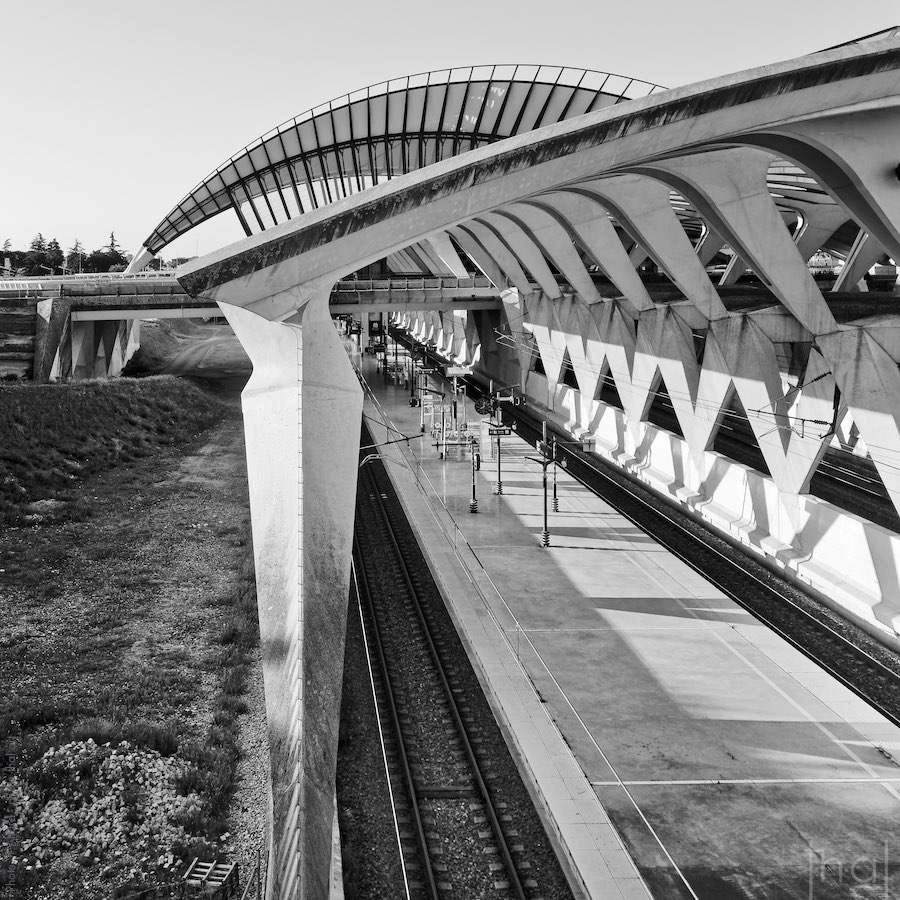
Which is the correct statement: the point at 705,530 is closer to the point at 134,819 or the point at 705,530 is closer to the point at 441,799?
the point at 441,799

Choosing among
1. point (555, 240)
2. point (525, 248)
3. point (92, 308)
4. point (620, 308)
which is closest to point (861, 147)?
point (620, 308)

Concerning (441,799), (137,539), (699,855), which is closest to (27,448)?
(137,539)

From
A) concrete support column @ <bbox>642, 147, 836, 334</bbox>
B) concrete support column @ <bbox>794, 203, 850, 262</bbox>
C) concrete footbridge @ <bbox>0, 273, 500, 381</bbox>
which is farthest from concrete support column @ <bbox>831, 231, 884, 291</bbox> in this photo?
concrete footbridge @ <bbox>0, 273, 500, 381</bbox>

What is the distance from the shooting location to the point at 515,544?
1062 inches

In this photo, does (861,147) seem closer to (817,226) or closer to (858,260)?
(858,260)

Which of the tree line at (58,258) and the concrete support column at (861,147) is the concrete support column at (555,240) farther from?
the tree line at (58,258)

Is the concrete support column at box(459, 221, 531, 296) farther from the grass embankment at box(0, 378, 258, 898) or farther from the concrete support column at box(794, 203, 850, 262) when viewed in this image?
the grass embankment at box(0, 378, 258, 898)

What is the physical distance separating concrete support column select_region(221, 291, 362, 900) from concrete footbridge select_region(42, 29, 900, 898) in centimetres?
4

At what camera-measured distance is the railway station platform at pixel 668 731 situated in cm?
1185

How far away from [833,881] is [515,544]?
16054mm

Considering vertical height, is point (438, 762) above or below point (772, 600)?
below

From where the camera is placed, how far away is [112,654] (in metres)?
19.2

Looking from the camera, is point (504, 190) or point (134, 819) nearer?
point (134, 819)

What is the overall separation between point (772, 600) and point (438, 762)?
437 inches
